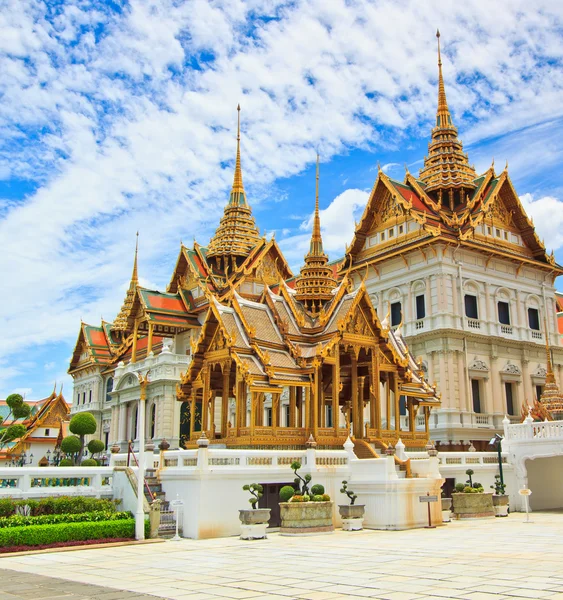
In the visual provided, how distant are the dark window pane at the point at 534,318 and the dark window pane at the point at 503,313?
1.80m

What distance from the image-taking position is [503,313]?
38906 millimetres

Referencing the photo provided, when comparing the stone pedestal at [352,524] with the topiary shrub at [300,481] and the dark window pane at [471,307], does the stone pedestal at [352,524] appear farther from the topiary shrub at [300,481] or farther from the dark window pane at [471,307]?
the dark window pane at [471,307]

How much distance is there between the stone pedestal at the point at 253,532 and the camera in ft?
48.2

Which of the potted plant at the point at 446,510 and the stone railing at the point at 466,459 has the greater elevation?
the stone railing at the point at 466,459

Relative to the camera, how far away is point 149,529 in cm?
1506

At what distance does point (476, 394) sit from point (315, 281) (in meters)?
18.2

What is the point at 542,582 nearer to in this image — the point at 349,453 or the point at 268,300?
the point at 349,453

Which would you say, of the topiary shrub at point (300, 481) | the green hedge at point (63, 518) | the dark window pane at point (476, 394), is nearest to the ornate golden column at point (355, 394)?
the topiary shrub at point (300, 481)

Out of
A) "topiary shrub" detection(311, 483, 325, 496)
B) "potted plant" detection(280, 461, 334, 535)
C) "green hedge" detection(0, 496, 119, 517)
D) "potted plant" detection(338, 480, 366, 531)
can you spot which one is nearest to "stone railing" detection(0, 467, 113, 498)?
"green hedge" detection(0, 496, 119, 517)

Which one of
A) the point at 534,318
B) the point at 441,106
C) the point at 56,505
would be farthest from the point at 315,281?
the point at 441,106

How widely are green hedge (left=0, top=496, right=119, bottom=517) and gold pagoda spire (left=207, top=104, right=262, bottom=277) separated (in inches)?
1456

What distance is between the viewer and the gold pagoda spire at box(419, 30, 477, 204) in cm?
4181

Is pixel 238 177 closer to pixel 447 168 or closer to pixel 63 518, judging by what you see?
pixel 447 168

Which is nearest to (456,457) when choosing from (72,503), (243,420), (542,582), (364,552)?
(243,420)
